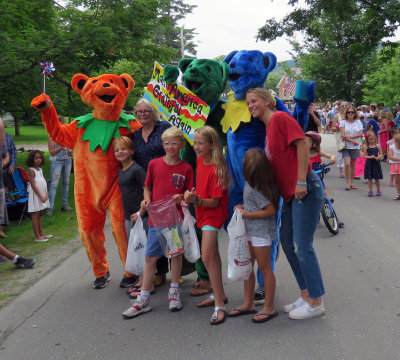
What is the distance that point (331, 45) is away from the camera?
26.8 metres

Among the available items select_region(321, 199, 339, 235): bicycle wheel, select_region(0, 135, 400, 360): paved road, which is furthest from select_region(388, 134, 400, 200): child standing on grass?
select_region(0, 135, 400, 360): paved road

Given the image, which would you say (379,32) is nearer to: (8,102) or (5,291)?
(8,102)

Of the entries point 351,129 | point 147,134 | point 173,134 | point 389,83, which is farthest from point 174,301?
point 389,83

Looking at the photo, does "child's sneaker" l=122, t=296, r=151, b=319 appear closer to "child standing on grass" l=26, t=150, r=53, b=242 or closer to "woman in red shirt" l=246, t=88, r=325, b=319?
"woman in red shirt" l=246, t=88, r=325, b=319

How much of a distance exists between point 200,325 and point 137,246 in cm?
91

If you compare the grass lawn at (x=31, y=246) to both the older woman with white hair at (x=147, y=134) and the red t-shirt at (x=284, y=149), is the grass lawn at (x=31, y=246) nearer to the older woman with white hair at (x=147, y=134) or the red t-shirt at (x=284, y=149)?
the older woman with white hair at (x=147, y=134)

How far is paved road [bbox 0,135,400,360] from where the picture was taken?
2893 millimetres

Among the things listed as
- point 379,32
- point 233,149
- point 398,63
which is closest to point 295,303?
point 233,149

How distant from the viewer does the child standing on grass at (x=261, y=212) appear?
10.1 feet

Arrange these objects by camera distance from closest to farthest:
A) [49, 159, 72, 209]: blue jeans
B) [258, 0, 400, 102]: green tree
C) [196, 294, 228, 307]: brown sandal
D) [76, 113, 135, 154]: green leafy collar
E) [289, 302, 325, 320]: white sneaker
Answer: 1. [289, 302, 325, 320]: white sneaker
2. [196, 294, 228, 307]: brown sandal
3. [76, 113, 135, 154]: green leafy collar
4. [49, 159, 72, 209]: blue jeans
5. [258, 0, 400, 102]: green tree

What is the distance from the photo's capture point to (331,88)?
1068 inches

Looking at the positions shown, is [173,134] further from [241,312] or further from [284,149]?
[241,312]

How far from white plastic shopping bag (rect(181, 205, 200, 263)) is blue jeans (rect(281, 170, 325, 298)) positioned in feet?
2.43

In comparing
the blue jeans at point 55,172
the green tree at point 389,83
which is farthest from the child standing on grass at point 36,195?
the green tree at point 389,83
